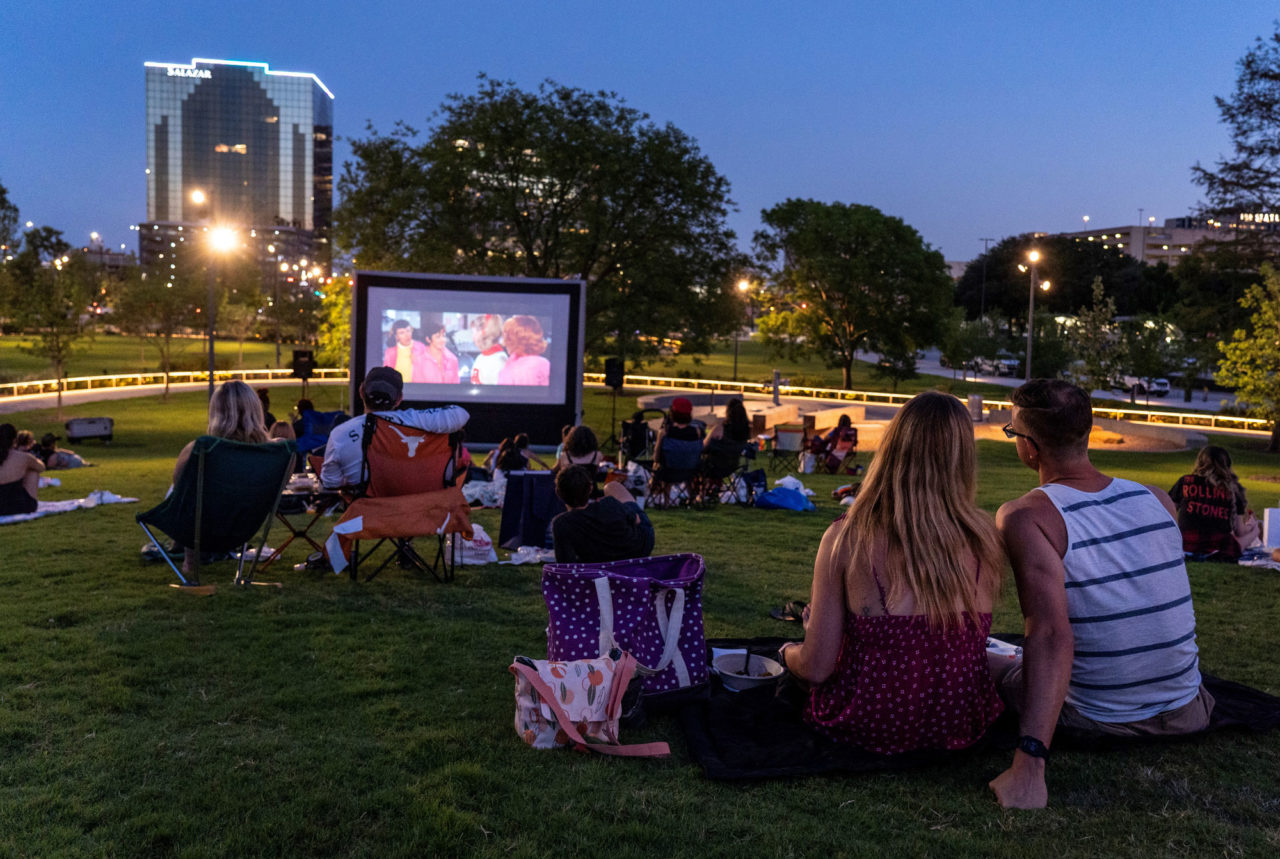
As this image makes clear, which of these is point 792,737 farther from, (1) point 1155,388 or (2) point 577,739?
(1) point 1155,388

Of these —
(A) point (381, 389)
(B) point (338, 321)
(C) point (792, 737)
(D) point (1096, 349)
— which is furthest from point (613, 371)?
(D) point (1096, 349)

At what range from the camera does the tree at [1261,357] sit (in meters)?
19.9

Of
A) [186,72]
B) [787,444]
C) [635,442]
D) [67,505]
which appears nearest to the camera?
[67,505]

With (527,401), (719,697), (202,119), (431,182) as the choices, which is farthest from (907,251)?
(202,119)

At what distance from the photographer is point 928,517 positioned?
278 centimetres

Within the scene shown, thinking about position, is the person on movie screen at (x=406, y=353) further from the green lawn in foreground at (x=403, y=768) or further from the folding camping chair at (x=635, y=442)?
the green lawn in foreground at (x=403, y=768)

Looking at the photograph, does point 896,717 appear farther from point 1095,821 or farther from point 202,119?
point 202,119

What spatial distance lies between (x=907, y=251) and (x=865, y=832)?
3880cm

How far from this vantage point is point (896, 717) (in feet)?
9.87

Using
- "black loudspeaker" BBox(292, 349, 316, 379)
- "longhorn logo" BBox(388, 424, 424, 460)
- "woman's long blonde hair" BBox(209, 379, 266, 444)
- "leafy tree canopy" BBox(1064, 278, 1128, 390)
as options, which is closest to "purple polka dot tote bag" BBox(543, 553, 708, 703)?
"longhorn logo" BBox(388, 424, 424, 460)

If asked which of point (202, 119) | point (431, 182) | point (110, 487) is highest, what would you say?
point (202, 119)

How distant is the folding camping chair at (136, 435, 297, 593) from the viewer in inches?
206

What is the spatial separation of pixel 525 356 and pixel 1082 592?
14082 mm

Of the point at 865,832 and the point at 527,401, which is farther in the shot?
the point at 527,401
